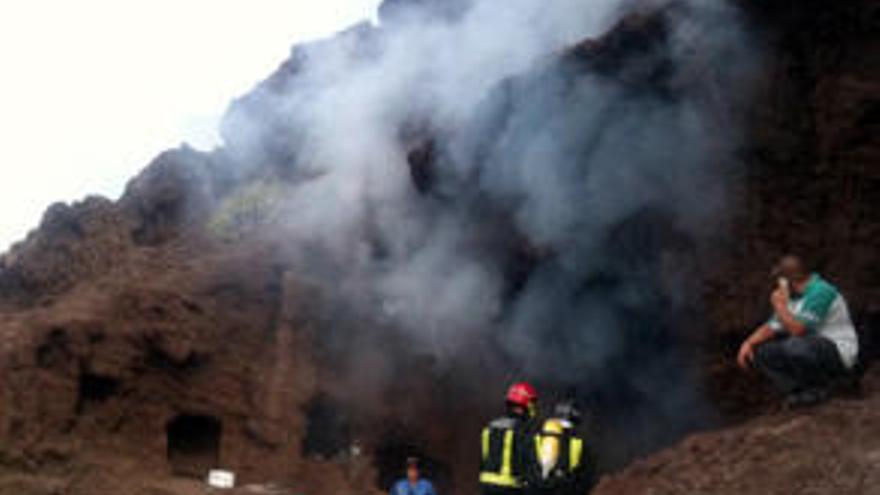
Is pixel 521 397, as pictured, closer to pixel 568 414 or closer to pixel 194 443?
pixel 568 414

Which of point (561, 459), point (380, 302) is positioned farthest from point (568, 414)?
point (380, 302)

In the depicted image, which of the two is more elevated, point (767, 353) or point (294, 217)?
point (294, 217)

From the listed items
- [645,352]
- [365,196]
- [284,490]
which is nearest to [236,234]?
[365,196]

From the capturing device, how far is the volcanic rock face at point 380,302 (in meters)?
9.64

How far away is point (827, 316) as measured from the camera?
7.01 metres

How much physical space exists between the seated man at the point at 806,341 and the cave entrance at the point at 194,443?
23.3ft

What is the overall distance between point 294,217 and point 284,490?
423 centimetres

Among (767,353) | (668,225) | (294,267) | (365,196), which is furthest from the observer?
(365,196)

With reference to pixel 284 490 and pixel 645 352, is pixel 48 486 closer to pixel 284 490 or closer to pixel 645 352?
pixel 284 490

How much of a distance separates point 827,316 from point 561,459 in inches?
84.1

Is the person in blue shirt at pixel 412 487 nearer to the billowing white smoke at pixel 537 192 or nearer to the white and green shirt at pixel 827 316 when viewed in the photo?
the billowing white smoke at pixel 537 192

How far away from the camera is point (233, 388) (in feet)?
40.4

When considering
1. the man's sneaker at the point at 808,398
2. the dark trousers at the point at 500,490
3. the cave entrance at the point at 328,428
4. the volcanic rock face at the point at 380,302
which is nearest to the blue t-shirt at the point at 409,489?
the volcanic rock face at the point at 380,302

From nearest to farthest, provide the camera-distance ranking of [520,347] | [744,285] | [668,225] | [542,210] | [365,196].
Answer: [744,285] → [668,225] → [542,210] → [520,347] → [365,196]
